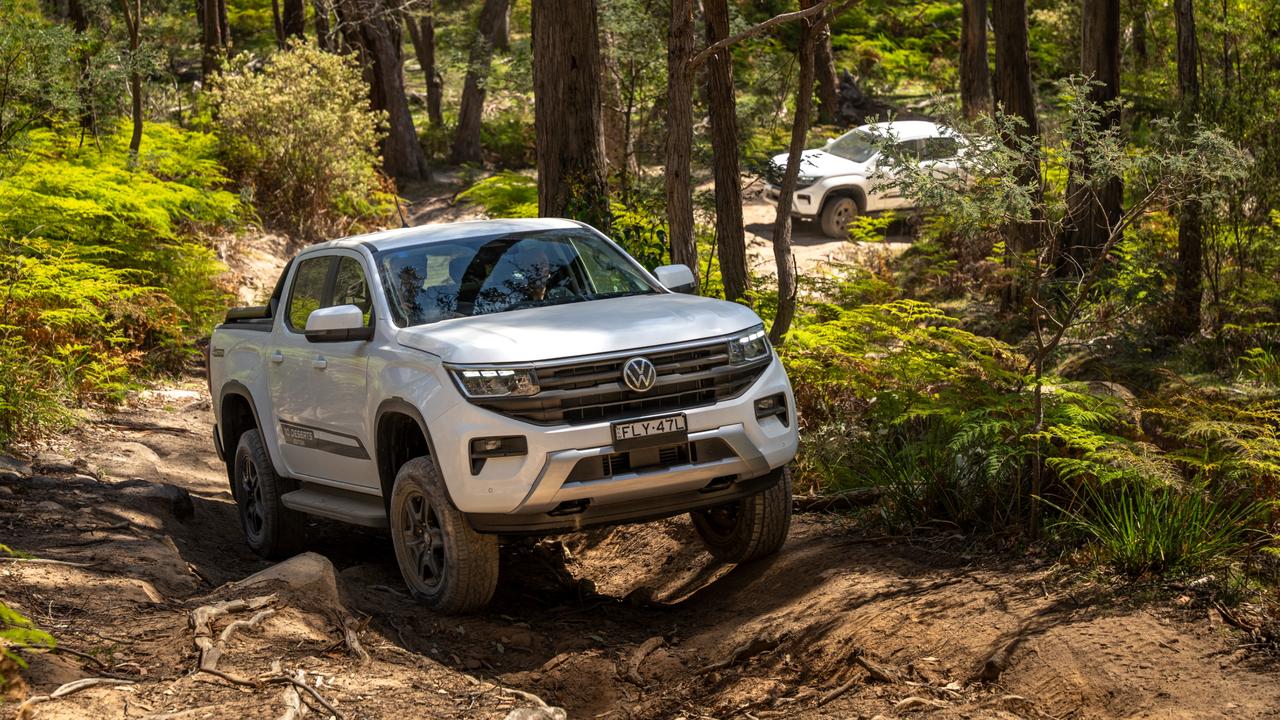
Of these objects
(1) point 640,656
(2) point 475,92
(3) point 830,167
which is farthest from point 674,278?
(2) point 475,92

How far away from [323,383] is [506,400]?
187 cm

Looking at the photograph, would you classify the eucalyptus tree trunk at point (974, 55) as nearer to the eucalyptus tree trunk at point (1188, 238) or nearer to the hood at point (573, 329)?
the eucalyptus tree trunk at point (1188, 238)

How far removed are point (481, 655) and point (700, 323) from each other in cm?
196

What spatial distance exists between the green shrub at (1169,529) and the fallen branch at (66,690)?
A: 4299 mm

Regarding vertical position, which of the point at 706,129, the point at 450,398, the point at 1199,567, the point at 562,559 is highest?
the point at 706,129

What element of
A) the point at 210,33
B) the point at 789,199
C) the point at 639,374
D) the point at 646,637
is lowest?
the point at 646,637

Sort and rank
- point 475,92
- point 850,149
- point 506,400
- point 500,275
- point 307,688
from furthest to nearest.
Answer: point 475,92 → point 850,149 → point 500,275 → point 506,400 → point 307,688

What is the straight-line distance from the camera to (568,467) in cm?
587

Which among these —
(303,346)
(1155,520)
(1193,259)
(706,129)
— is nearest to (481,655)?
(303,346)

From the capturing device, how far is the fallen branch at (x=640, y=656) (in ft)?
19.4

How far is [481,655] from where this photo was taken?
6.12m

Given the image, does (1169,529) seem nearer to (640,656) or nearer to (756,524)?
(756,524)

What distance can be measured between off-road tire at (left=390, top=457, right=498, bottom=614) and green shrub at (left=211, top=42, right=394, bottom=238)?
1458 centimetres

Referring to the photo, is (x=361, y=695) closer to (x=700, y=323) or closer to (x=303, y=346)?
(x=700, y=323)
